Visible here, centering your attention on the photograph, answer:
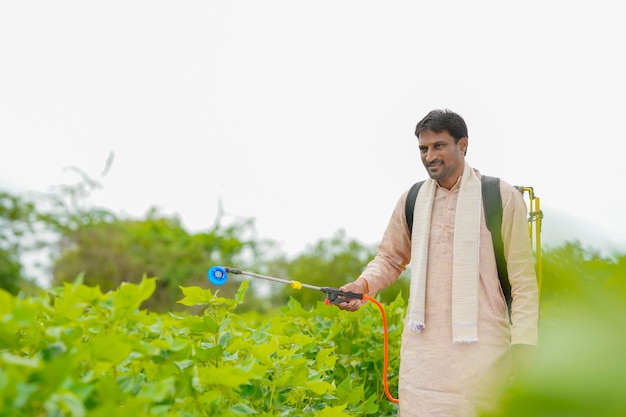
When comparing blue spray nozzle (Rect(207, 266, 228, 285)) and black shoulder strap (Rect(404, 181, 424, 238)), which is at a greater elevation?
black shoulder strap (Rect(404, 181, 424, 238))

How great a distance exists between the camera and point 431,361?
9.56 ft

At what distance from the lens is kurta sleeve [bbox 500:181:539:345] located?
2773 millimetres

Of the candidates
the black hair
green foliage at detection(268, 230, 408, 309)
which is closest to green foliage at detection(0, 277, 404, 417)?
the black hair

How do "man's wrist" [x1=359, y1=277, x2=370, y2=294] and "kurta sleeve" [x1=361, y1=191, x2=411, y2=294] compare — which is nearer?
"man's wrist" [x1=359, y1=277, x2=370, y2=294]

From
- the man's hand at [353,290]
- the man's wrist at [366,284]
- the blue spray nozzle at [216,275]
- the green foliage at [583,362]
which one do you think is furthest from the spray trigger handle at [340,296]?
the green foliage at [583,362]

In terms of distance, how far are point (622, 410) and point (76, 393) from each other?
99 centimetres

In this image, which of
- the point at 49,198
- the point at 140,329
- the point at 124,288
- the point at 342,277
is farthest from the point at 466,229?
A: the point at 342,277

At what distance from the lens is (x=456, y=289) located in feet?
9.41

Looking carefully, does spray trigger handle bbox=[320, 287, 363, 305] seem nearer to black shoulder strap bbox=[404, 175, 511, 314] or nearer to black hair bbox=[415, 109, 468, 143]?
black shoulder strap bbox=[404, 175, 511, 314]

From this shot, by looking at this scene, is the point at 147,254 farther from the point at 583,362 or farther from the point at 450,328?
the point at 583,362

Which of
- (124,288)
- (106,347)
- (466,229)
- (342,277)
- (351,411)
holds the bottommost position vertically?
(351,411)

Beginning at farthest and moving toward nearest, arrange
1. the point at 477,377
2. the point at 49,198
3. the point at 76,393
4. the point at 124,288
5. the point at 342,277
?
the point at 342,277, the point at 49,198, the point at 477,377, the point at 124,288, the point at 76,393

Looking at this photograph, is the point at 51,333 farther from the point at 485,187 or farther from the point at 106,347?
the point at 485,187

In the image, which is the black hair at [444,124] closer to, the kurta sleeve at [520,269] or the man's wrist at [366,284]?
the kurta sleeve at [520,269]
